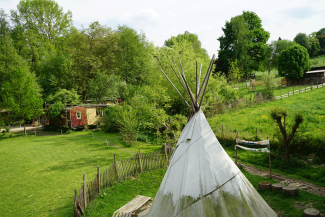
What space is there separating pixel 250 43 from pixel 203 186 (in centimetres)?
4305

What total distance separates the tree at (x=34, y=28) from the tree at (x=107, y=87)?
13.2 metres

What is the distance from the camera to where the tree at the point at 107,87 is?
30141mm

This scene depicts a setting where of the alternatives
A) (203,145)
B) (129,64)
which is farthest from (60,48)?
(203,145)

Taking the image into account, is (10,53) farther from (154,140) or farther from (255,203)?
(255,203)

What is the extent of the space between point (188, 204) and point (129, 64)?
3317cm

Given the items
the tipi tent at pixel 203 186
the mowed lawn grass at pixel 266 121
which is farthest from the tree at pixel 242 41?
the tipi tent at pixel 203 186

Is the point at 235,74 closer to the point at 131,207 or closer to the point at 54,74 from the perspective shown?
the point at 54,74

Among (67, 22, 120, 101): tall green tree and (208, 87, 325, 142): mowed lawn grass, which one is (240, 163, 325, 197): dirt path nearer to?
(208, 87, 325, 142): mowed lawn grass

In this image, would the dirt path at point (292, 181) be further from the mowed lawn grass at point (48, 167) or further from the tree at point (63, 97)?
the tree at point (63, 97)

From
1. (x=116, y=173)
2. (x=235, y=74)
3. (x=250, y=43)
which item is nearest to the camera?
(x=116, y=173)

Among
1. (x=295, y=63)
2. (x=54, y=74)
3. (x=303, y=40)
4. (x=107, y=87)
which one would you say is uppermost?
(x=303, y=40)

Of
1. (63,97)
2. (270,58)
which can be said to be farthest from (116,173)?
(270,58)

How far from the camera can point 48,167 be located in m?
14.2

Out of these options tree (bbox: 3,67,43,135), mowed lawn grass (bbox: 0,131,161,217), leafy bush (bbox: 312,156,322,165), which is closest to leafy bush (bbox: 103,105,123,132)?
mowed lawn grass (bbox: 0,131,161,217)
